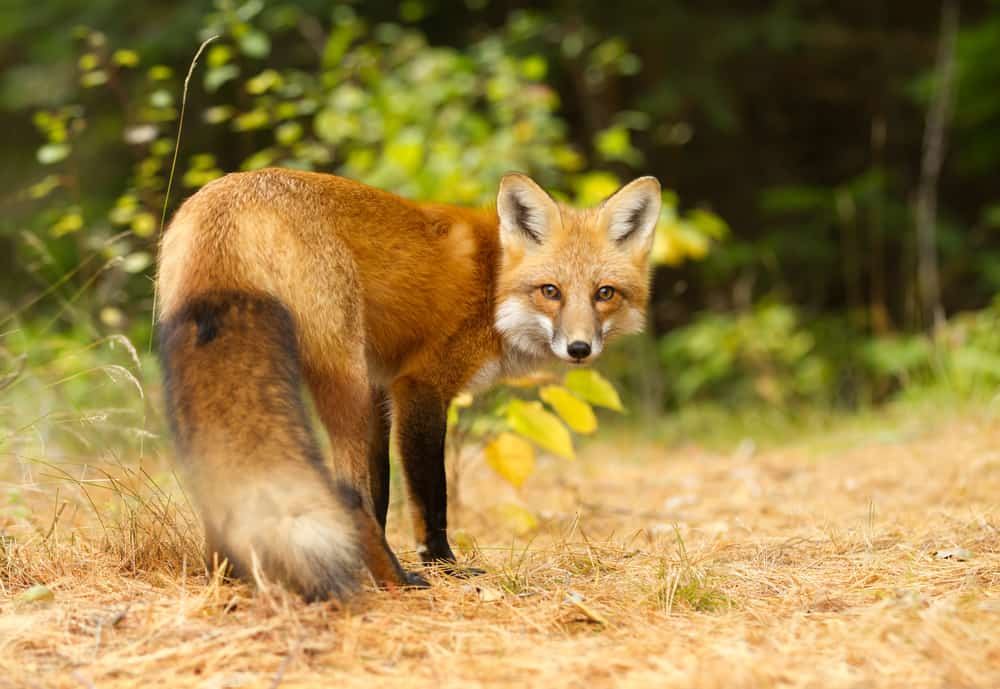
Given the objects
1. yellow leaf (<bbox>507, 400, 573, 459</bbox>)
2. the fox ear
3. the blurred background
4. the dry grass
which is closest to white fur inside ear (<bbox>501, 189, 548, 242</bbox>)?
the fox ear

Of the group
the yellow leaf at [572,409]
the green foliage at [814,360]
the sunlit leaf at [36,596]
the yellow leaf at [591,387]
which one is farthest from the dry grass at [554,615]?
the green foliage at [814,360]

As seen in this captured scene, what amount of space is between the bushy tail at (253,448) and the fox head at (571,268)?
1.13m

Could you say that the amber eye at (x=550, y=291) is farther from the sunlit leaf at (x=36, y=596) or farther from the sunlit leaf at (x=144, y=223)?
the sunlit leaf at (x=144, y=223)

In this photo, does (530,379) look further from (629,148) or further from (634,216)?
(629,148)

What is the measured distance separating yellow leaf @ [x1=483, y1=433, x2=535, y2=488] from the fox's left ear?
0.95 m

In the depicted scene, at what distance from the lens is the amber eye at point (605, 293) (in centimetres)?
361

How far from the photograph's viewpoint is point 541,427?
3.91m

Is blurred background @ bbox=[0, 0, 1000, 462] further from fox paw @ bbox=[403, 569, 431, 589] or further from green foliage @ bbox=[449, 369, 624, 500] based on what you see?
fox paw @ bbox=[403, 569, 431, 589]

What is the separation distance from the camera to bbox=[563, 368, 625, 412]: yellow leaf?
4016 mm

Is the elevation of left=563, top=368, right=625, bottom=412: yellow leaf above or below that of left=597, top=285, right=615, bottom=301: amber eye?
below

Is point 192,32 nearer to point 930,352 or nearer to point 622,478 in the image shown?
point 622,478

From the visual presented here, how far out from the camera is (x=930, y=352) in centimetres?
682

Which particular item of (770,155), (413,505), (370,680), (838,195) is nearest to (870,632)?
(370,680)

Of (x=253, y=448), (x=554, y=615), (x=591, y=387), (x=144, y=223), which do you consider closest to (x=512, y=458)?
(x=591, y=387)
